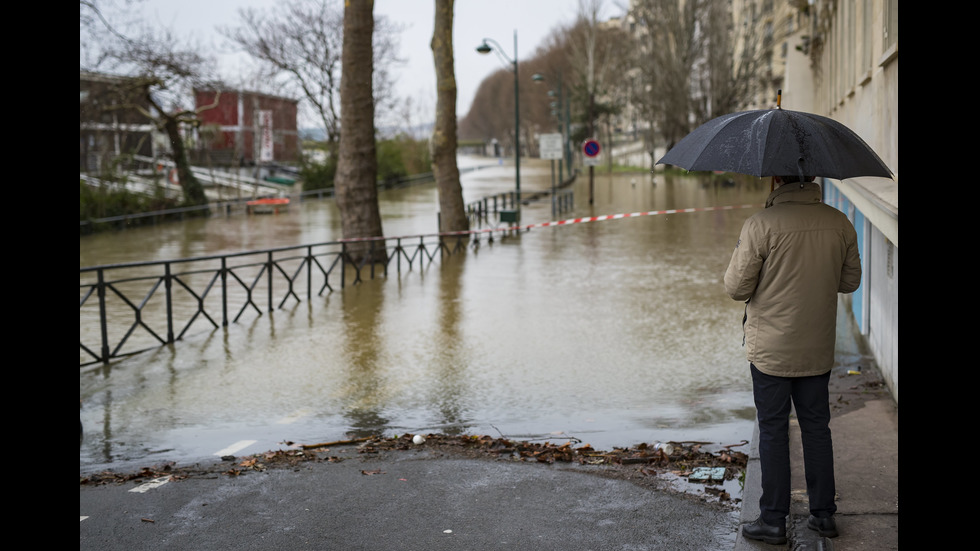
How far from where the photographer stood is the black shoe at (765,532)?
4480 millimetres

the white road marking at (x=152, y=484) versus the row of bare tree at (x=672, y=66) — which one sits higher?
the row of bare tree at (x=672, y=66)

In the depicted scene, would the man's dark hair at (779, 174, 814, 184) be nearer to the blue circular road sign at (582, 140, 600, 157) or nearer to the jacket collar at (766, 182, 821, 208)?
the jacket collar at (766, 182, 821, 208)

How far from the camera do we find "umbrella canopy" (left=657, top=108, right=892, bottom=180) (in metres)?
4.24

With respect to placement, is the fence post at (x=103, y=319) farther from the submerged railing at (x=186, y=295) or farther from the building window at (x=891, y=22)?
the building window at (x=891, y=22)

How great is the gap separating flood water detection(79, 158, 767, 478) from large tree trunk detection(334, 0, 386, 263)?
1.69 m

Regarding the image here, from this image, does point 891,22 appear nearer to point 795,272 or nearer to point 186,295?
point 795,272

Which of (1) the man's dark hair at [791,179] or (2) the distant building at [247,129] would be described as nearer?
(1) the man's dark hair at [791,179]

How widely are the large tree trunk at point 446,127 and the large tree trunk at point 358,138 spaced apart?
4089mm

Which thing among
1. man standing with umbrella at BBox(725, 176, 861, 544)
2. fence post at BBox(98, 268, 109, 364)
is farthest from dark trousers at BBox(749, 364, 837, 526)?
fence post at BBox(98, 268, 109, 364)

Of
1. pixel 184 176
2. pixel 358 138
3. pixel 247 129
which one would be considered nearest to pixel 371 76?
pixel 358 138

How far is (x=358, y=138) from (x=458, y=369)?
34.5 feet

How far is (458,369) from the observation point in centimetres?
1009

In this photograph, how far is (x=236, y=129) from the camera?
58.4 metres

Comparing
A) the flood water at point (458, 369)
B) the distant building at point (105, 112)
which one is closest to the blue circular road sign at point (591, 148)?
the distant building at point (105, 112)
